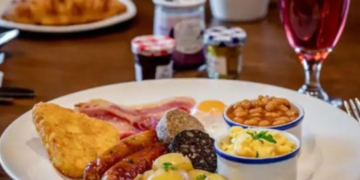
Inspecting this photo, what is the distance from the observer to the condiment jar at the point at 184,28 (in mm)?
1734

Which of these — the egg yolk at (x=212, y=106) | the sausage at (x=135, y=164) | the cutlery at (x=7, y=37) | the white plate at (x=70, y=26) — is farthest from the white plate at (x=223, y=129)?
the white plate at (x=70, y=26)

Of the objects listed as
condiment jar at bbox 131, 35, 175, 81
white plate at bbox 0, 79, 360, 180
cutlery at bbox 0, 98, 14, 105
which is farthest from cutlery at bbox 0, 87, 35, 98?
condiment jar at bbox 131, 35, 175, 81

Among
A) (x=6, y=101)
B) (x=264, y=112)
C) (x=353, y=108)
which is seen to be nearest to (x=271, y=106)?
(x=264, y=112)

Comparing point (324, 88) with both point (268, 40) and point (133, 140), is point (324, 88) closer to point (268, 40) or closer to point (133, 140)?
point (268, 40)

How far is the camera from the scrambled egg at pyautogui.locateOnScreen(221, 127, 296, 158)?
3.48 feet

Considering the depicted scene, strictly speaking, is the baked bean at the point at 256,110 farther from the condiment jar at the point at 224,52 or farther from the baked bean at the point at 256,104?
the condiment jar at the point at 224,52

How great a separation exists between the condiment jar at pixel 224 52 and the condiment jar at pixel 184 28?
95 millimetres

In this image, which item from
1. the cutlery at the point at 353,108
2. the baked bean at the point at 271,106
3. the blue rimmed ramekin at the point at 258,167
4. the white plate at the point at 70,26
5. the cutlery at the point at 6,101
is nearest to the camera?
the blue rimmed ramekin at the point at 258,167

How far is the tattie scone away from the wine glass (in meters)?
0.38

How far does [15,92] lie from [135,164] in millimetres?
555

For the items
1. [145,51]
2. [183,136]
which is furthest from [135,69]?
[183,136]

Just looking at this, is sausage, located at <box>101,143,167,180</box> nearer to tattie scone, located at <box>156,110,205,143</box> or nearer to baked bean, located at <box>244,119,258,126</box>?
tattie scone, located at <box>156,110,205,143</box>

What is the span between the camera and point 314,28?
1.48 meters

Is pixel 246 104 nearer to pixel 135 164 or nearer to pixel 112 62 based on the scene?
pixel 135 164
